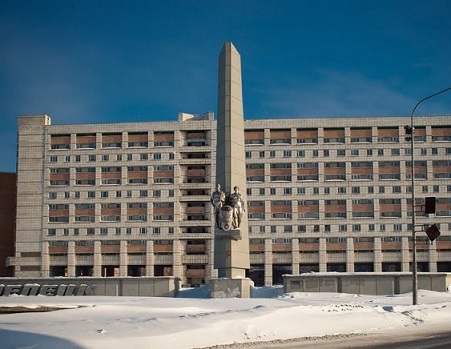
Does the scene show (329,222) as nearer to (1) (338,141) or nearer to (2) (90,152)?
(1) (338,141)

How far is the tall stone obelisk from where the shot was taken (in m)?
42.8

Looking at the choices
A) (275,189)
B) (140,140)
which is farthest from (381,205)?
(140,140)

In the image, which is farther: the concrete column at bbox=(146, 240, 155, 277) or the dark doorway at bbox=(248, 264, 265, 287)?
the concrete column at bbox=(146, 240, 155, 277)

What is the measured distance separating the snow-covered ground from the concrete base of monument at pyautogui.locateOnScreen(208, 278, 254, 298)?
27.2 ft

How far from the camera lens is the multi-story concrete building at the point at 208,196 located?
106312 millimetres

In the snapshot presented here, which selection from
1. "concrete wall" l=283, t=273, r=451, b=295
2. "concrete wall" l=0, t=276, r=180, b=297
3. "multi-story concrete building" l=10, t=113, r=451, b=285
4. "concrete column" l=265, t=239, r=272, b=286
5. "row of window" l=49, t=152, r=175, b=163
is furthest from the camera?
"row of window" l=49, t=152, r=175, b=163

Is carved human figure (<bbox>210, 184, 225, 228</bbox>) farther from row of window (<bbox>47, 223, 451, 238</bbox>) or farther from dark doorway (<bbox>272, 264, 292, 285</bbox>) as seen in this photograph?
dark doorway (<bbox>272, 264, 292, 285</bbox>)

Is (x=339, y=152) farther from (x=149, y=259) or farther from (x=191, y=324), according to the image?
(x=191, y=324)

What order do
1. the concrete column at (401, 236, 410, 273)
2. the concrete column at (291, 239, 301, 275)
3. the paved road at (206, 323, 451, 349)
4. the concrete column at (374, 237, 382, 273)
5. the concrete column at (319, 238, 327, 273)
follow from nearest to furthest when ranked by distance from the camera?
1. the paved road at (206, 323, 451, 349)
2. the concrete column at (401, 236, 410, 273)
3. the concrete column at (374, 237, 382, 273)
4. the concrete column at (319, 238, 327, 273)
5. the concrete column at (291, 239, 301, 275)

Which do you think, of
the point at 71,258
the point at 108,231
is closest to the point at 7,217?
the point at 71,258

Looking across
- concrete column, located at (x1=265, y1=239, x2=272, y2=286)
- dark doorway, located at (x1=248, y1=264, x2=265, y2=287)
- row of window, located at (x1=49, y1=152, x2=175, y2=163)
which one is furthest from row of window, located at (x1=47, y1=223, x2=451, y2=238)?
row of window, located at (x1=49, y1=152, x2=175, y2=163)

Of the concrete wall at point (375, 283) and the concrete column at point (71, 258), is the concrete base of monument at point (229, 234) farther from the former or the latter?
the concrete column at point (71, 258)

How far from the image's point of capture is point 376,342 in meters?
19.9

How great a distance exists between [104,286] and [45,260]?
58.6 metres
